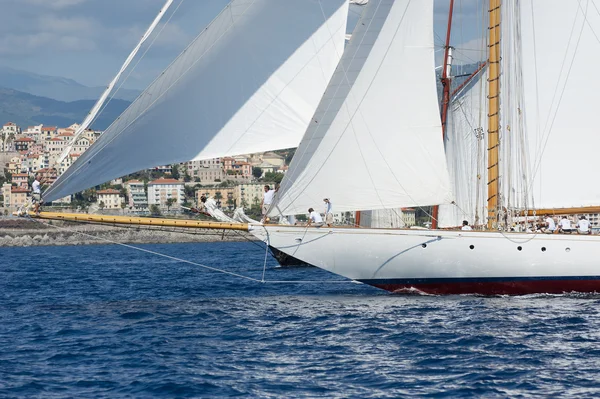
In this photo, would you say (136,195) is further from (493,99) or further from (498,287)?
(498,287)

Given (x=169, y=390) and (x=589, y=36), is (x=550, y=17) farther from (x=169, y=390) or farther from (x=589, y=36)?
(x=169, y=390)

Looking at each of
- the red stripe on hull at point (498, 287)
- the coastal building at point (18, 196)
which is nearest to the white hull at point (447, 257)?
the red stripe on hull at point (498, 287)

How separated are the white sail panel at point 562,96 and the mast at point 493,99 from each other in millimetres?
1024

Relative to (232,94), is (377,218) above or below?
below

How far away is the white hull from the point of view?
2453 cm

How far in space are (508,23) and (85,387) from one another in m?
17.0

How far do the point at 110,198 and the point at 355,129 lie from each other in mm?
144227

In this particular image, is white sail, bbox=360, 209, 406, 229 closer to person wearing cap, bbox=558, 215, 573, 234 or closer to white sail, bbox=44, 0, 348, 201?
person wearing cap, bbox=558, 215, 573, 234

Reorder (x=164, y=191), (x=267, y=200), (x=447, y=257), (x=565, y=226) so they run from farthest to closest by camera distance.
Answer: (x=164, y=191) < (x=565, y=226) < (x=267, y=200) < (x=447, y=257)

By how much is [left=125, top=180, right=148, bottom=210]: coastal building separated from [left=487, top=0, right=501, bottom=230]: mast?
144m

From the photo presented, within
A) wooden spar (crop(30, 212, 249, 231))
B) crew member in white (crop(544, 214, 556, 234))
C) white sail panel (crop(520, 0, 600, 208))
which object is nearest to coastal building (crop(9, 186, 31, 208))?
wooden spar (crop(30, 212, 249, 231))

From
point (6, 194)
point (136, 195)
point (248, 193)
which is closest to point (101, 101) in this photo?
point (248, 193)

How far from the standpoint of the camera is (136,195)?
18275 centimetres

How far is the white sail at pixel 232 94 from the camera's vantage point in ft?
73.0
